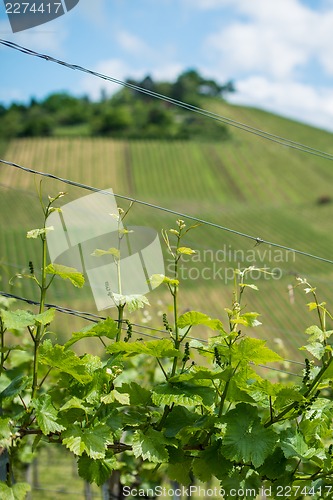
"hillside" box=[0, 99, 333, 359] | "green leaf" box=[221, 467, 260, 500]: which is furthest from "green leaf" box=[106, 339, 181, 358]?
"hillside" box=[0, 99, 333, 359]

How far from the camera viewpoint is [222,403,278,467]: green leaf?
1988mm

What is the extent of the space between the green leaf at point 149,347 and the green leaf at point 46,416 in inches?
9.8

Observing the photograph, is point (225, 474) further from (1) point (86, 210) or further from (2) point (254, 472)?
(1) point (86, 210)

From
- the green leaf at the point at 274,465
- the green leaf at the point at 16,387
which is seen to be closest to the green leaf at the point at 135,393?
the green leaf at the point at 16,387

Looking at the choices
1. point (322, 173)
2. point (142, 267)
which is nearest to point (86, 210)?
point (142, 267)

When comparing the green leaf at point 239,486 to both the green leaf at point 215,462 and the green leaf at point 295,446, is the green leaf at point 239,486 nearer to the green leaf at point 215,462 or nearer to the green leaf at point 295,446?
the green leaf at point 215,462

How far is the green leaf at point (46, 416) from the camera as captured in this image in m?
2.01

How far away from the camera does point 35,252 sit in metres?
28.1

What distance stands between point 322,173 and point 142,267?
54.4m

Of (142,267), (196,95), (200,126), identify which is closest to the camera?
(142,267)

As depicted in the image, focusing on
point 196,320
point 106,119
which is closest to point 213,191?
point 106,119

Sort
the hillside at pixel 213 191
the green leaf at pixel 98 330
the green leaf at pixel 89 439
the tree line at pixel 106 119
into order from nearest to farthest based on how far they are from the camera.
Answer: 1. the green leaf at pixel 89 439
2. the green leaf at pixel 98 330
3. the hillside at pixel 213 191
4. the tree line at pixel 106 119

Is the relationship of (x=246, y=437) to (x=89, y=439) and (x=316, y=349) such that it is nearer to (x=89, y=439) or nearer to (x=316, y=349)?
(x=316, y=349)

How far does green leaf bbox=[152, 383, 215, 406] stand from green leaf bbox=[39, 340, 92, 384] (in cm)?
23
